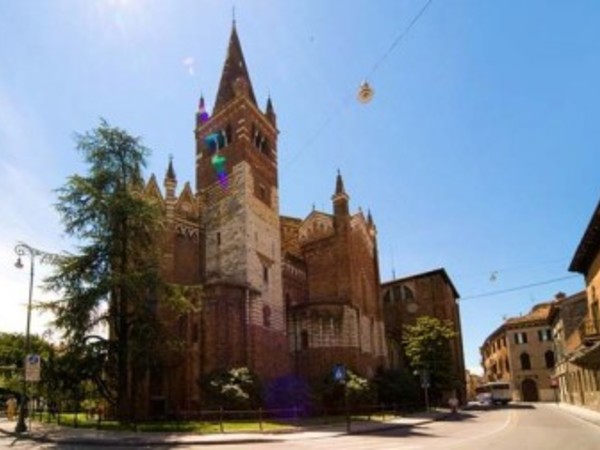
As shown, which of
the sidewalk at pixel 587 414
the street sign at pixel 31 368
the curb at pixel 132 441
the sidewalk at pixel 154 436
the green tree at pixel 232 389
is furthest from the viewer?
the green tree at pixel 232 389

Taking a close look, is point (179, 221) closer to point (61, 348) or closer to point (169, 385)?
point (169, 385)

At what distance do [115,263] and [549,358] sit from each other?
64.2 metres

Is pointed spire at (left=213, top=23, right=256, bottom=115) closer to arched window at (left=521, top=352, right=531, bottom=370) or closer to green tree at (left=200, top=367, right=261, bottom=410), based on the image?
green tree at (left=200, top=367, right=261, bottom=410)

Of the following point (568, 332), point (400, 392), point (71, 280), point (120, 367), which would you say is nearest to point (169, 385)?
point (120, 367)

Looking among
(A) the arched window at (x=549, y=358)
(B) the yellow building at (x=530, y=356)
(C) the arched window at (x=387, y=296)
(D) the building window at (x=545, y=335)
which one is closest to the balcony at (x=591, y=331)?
(C) the arched window at (x=387, y=296)

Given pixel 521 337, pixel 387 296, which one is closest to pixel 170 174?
pixel 387 296

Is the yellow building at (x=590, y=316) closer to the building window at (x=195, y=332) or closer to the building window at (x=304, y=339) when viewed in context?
the building window at (x=304, y=339)

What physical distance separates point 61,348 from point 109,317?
8.02 ft

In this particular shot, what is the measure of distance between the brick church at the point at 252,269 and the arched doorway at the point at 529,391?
35240mm

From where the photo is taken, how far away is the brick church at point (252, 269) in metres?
31.2

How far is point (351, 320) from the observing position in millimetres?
39938

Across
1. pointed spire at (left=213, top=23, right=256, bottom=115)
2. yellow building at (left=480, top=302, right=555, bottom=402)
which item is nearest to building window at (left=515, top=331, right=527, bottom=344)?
yellow building at (left=480, top=302, right=555, bottom=402)

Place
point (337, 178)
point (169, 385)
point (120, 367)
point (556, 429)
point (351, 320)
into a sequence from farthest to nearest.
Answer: point (337, 178) → point (351, 320) → point (169, 385) → point (120, 367) → point (556, 429)

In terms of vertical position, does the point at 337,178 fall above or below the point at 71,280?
above
